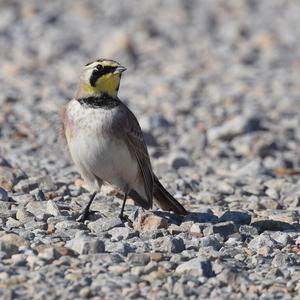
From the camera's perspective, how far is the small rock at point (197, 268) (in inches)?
237

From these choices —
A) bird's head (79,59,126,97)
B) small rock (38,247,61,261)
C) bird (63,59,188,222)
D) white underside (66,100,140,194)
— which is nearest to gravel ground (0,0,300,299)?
small rock (38,247,61,261)

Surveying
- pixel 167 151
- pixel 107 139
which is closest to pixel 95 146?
pixel 107 139

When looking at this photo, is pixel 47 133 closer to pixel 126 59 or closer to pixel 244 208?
pixel 244 208

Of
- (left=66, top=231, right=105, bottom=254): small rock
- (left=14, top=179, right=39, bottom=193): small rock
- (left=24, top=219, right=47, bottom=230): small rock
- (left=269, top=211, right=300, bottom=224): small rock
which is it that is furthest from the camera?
(left=14, top=179, right=39, bottom=193): small rock

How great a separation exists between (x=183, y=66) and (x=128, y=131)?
294 inches

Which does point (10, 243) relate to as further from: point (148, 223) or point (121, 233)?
point (148, 223)

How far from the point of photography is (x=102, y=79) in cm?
754

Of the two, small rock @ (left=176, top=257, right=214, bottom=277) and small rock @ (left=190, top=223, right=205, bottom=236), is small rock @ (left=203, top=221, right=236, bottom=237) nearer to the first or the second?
small rock @ (left=190, top=223, right=205, bottom=236)

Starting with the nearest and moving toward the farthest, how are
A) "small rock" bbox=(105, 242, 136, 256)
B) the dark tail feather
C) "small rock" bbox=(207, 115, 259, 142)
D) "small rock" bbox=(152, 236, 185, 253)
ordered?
"small rock" bbox=(105, 242, 136, 256), "small rock" bbox=(152, 236, 185, 253), the dark tail feather, "small rock" bbox=(207, 115, 259, 142)

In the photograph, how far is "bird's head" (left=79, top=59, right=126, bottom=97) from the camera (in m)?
7.52

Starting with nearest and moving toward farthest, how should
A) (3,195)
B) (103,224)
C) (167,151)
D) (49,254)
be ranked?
(49,254), (103,224), (3,195), (167,151)

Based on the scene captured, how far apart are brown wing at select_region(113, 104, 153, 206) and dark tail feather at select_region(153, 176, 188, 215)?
0.10 metres

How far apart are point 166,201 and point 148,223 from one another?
0.66m

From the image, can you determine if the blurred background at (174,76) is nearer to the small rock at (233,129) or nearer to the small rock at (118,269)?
the small rock at (233,129)
